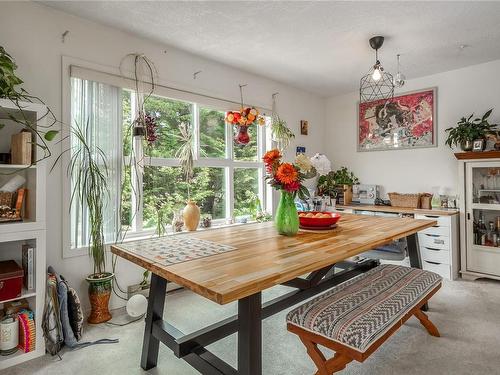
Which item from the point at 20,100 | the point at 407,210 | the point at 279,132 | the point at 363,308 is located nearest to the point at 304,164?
the point at 363,308

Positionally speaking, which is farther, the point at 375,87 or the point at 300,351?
the point at 375,87

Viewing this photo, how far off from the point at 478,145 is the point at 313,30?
221 centimetres

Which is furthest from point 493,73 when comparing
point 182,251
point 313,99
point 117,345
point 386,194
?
point 117,345

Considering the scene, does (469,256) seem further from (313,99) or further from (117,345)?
(117,345)

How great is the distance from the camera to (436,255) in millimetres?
3424

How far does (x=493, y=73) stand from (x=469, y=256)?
2058 mm

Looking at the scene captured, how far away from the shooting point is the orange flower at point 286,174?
1813 mm

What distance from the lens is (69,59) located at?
93.7 inches

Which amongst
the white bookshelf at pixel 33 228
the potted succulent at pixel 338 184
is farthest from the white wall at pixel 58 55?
the potted succulent at pixel 338 184

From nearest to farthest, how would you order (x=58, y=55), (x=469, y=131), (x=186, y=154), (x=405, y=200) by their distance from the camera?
(x=58, y=55) < (x=186, y=154) < (x=469, y=131) < (x=405, y=200)

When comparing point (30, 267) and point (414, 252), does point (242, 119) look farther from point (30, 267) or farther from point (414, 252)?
point (30, 267)

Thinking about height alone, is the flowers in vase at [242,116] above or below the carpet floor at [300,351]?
above

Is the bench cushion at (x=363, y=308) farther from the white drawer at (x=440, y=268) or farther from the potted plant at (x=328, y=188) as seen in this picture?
the potted plant at (x=328, y=188)

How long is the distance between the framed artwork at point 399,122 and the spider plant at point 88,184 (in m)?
3.60
